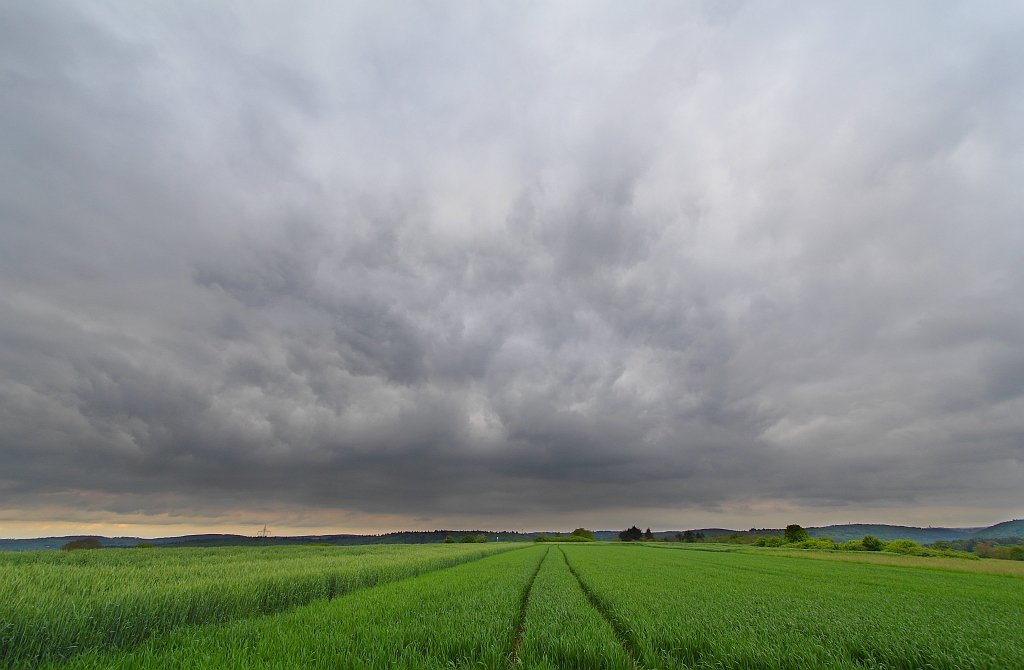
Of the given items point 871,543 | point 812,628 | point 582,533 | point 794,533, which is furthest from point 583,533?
point 812,628

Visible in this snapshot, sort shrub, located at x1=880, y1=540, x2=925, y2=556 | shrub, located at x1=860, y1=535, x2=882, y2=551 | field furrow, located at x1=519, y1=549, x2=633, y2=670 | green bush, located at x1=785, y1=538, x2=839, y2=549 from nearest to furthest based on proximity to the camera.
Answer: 1. field furrow, located at x1=519, y1=549, x2=633, y2=670
2. shrub, located at x1=880, y1=540, x2=925, y2=556
3. shrub, located at x1=860, y1=535, x2=882, y2=551
4. green bush, located at x1=785, y1=538, x2=839, y2=549

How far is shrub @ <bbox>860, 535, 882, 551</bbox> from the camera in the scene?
272 ft

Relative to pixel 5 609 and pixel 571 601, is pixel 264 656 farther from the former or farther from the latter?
pixel 571 601

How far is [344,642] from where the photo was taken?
7.37 m

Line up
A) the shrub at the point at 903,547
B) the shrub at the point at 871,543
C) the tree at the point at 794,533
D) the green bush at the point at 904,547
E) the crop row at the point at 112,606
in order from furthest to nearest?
the tree at the point at 794,533 < the shrub at the point at 871,543 < the shrub at the point at 903,547 < the green bush at the point at 904,547 < the crop row at the point at 112,606

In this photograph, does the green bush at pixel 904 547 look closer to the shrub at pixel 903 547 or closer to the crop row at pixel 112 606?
the shrub at pixel 903 547

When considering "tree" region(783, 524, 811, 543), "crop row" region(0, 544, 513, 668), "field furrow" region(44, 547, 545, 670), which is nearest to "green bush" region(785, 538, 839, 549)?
"tree" region(783, 524, 811, 543)

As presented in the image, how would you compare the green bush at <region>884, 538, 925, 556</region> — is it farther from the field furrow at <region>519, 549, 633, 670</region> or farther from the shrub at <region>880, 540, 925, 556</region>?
the field furrow at <region>519, 549, 633, 670</region>

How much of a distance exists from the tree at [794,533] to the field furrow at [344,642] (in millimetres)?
137175

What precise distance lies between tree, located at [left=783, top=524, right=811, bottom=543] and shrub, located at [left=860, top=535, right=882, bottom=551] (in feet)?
87.9

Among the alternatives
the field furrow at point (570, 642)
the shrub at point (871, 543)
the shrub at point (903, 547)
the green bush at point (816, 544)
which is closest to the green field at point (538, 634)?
the field furrow at point (570, 642)

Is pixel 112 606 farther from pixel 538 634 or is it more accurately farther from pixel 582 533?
pixel 582 533

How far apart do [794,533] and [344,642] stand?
475 ft

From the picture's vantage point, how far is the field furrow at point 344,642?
6285 mm
